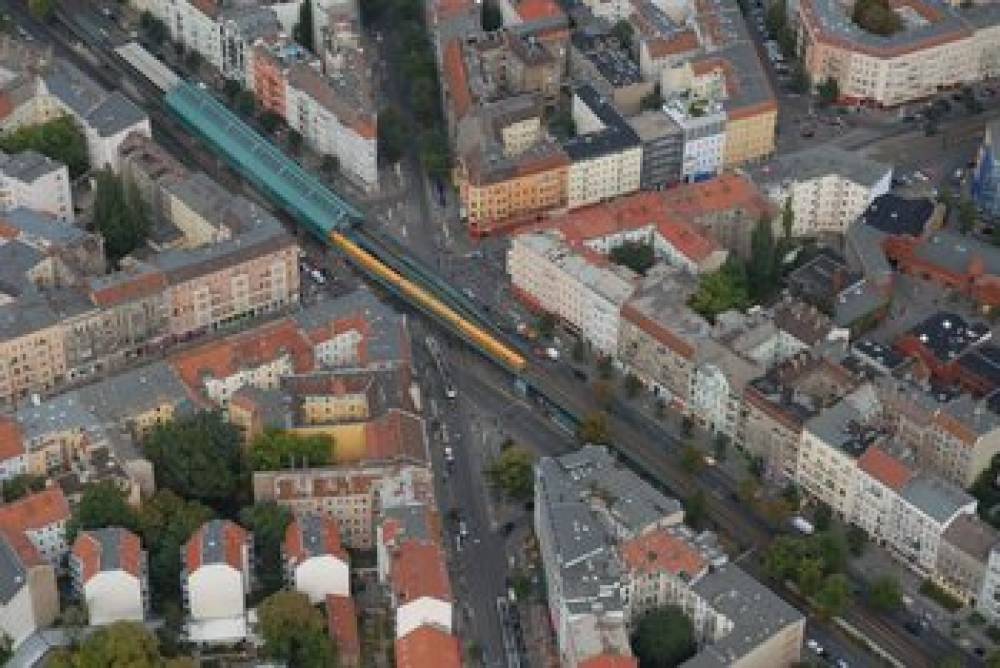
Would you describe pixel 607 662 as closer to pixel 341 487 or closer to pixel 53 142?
pixel 341 487

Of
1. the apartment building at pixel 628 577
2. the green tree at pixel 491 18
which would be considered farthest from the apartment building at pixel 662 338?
the green tree at pixel 491 18

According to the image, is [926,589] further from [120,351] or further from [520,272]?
[120,351]

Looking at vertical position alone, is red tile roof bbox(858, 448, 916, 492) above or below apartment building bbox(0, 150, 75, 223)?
below

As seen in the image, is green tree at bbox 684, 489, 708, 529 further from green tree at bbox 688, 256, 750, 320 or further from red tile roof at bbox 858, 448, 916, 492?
green tree at bbox 688, 256, 750, 320

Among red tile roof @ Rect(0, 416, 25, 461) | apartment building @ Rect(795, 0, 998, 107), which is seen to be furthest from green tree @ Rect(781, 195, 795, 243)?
red tile roof @ Rect(0, 416, 25, 461)

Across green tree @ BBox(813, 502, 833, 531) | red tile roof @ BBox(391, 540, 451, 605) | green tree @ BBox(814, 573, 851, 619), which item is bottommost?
green tree @ BBox(813, 502, 833, 531)

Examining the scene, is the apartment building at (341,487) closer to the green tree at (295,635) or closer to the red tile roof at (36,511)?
the green tree at (295,635)

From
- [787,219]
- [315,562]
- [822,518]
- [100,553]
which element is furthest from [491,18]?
[100,553]
